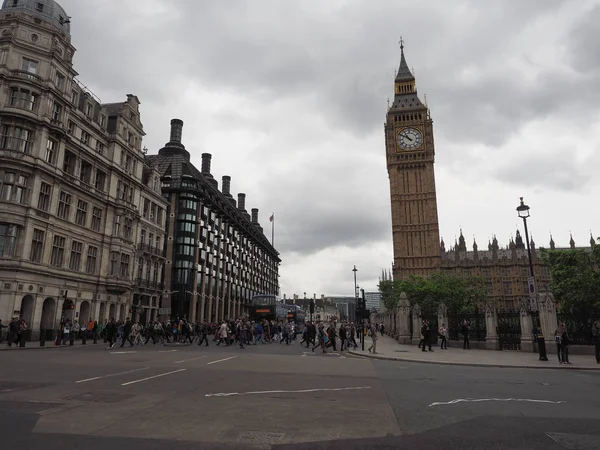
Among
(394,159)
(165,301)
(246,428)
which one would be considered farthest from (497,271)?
(246,428)

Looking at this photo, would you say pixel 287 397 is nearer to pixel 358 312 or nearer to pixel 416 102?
pixel 358 312

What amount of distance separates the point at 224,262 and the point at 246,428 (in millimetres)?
79942

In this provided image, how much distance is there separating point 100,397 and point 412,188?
112m

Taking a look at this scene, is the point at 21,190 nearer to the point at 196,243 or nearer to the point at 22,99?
the point at 22,99

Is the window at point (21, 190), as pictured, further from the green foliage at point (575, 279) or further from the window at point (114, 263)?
the green foliage at point (575, 279)

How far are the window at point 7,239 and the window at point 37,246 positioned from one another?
5.35ft

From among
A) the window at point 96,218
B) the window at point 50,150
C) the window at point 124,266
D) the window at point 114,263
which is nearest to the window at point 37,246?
the window at point 50,150

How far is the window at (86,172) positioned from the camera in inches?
1554

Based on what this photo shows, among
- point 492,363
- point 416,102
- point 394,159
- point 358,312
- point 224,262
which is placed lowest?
point 492,363

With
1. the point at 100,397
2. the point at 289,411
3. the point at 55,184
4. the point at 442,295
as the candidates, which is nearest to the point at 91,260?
the point at 55,184

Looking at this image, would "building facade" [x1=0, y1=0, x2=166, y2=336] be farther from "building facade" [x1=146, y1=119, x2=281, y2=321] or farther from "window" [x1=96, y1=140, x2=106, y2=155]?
"building facade" [x1=146, y1=119, x2=281, y2=321]

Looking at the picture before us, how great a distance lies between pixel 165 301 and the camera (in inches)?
2522

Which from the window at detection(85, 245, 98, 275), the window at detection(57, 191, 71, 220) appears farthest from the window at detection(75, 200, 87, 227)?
the window at detection(85, 245, 98, 275)

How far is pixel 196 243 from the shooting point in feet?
229
